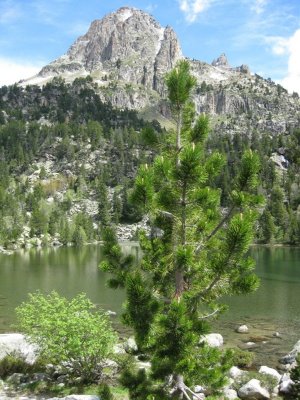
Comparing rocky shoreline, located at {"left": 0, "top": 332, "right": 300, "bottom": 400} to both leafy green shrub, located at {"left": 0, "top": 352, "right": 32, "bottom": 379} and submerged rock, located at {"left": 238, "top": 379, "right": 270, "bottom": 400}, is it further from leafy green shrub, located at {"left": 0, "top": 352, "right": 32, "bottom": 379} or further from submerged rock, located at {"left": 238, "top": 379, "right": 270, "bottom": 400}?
leafy green shrub, located at {"left": 0, "top": 352, "right": 32, "bottom": 379}

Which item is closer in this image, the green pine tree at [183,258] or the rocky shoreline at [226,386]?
the green pine tree at [183,258]

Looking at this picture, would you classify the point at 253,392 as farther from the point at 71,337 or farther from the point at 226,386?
the point at 71,337

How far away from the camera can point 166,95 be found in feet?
44.8

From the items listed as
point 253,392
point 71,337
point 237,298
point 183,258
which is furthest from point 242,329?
point 183,258

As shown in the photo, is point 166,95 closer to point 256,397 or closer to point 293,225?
point 256,397

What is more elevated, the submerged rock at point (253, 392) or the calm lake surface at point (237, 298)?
the submerged rock at point (253, 392)

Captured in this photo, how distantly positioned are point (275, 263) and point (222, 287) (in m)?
85.6

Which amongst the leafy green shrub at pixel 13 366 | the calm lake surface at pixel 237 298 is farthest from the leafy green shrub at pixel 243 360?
the leafy green shrub at pixel 13 366

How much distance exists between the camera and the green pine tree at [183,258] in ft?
36.0

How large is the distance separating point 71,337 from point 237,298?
4028cm

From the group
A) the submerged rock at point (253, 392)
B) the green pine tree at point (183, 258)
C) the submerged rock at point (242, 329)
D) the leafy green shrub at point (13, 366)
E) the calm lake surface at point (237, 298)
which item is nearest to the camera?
the green pine tree at point (183, 258)

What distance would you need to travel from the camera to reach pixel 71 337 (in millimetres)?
18562

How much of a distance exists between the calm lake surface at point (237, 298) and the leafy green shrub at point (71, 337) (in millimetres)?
14671

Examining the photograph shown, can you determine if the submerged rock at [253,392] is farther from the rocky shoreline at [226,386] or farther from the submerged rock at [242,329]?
the submerged rock at [242,329]
